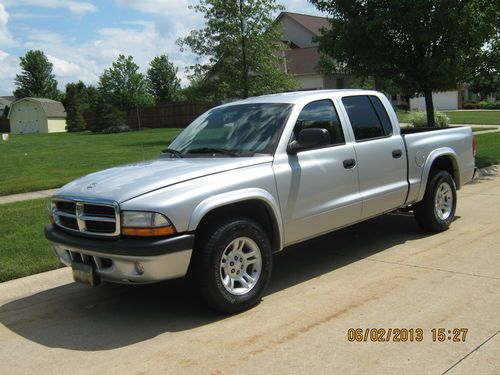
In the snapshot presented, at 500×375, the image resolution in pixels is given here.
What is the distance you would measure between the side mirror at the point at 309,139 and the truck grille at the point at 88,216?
5.79ft

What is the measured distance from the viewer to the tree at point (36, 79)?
80.2 metres

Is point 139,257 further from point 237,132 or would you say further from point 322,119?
point 322,119

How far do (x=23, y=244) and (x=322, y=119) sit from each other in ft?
13.5

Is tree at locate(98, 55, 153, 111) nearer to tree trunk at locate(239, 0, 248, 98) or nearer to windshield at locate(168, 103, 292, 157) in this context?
tree trunk at locate(239, 0, 248, 98)

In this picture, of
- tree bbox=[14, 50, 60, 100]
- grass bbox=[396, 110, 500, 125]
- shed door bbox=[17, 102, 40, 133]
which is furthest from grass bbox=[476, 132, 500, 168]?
tree bbox=[14, 50, 60, 100]

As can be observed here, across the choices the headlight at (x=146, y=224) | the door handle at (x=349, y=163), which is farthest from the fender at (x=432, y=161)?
the headlight at (x=146, y=224)

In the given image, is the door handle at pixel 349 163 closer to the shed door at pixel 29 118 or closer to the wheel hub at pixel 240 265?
the wheel hub at pixel 240 265

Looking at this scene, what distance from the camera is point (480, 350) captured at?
3863mm

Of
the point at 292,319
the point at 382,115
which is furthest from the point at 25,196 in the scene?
the point at 292,319

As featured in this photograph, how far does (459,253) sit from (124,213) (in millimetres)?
3866

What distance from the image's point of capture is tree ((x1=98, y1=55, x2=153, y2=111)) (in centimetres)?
5488

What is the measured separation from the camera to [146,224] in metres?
4.30
